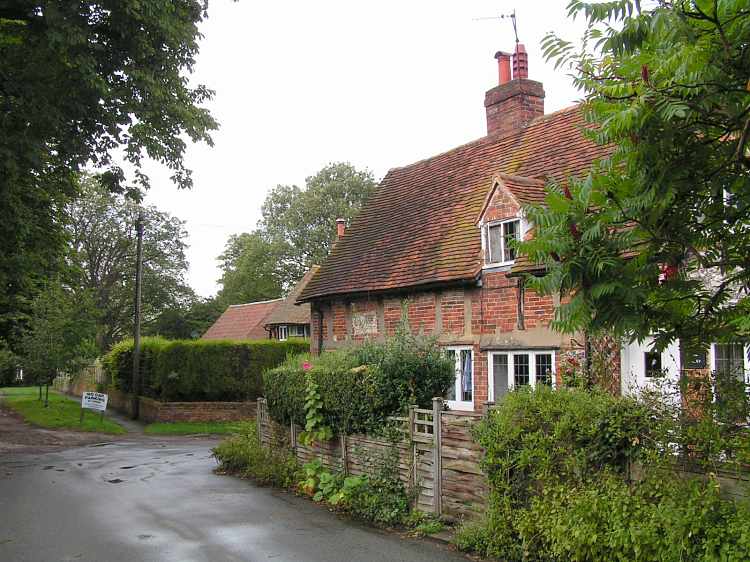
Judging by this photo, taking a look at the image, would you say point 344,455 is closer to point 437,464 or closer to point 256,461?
point 437,464

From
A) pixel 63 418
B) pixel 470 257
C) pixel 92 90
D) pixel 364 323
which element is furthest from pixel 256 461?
pixel 63 418

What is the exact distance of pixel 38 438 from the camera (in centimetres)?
2506

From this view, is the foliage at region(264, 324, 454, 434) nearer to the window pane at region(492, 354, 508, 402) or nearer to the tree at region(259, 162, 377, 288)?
the window pane at region(492, 354, 508, 402)

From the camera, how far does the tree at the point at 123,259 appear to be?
60562mm

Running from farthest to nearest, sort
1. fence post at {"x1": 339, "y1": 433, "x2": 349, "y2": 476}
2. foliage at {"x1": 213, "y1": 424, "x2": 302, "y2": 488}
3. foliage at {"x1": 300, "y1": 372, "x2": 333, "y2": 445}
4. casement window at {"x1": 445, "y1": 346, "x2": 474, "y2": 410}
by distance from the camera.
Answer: casement window at {"x1": 445, "y1": 346, "x2": 474, "y2": 410}, foliage at {"x1": 213, "y1": 424, "x2": 302, "y2": 488}, foliage at {"x1": 300, "y1": 372, "x2": 333, "y2": 445}, fence post at {"x1": 339, "y1": 433, "x2": 349, "y2": 476}

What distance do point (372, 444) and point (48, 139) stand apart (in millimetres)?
11605

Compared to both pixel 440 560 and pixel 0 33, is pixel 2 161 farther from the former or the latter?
pixel 440 560

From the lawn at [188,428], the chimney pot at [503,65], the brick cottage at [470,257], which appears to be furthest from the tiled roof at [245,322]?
the chimney pot at [503,65]

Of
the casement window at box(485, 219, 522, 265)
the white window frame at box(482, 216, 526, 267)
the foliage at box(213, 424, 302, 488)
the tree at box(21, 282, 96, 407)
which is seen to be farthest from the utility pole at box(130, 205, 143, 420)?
the casement window at box(485, 219, 522, 265)

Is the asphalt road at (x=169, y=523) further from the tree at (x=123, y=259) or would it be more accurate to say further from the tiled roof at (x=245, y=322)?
the tree at (x=123, y=259)

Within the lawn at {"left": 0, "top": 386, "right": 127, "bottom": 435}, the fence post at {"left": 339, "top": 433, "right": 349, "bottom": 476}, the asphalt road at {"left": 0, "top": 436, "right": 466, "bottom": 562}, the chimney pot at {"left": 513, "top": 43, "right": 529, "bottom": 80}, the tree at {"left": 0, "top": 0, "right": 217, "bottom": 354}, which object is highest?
the chimney pot at {"left": 513, "top": 43, "right": 529, "bottom": 80}

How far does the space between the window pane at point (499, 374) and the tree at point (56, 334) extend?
67.6ft

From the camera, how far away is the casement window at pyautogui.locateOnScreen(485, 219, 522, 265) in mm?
15898

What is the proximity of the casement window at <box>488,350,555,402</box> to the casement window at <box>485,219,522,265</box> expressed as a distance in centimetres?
202
